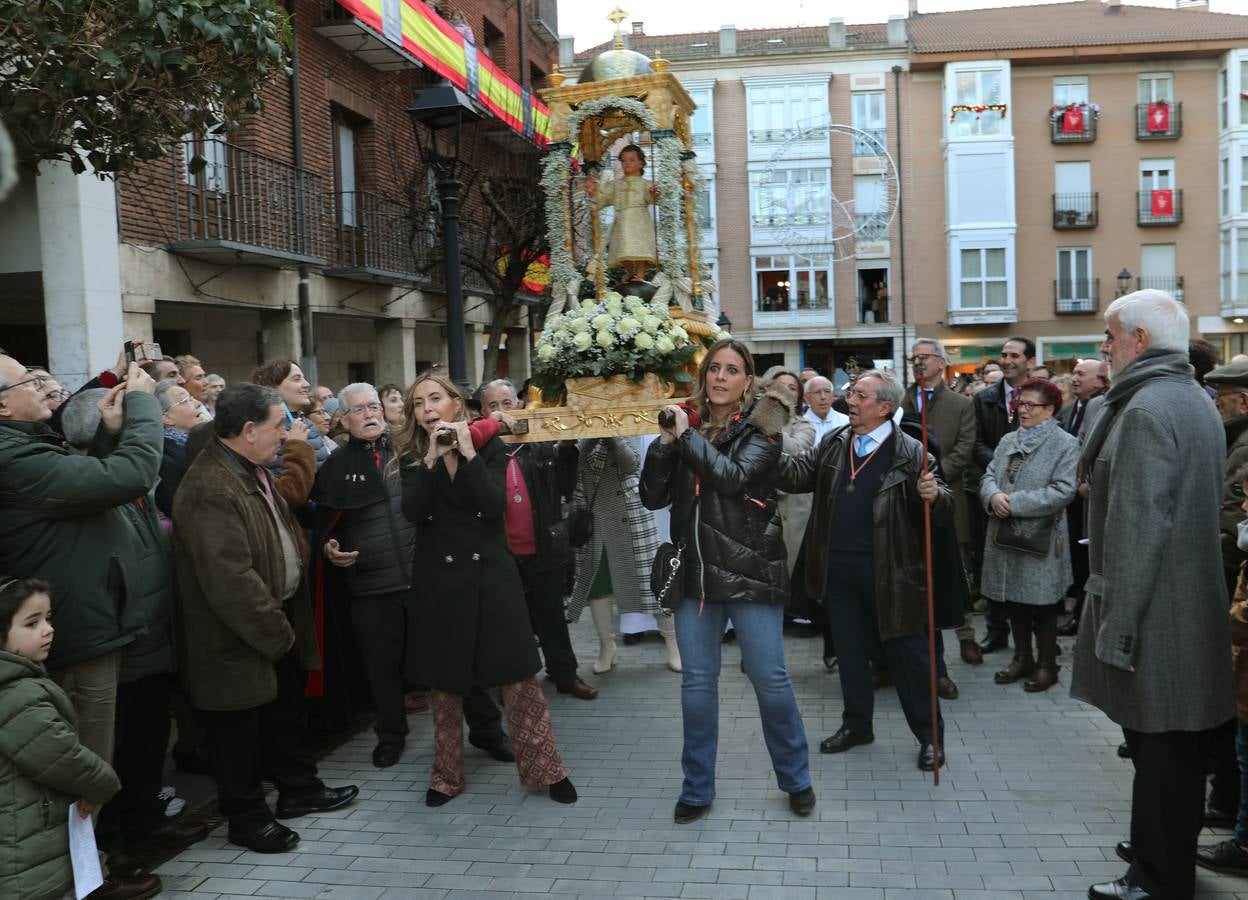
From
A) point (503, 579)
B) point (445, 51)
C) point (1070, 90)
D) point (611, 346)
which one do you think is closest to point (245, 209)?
point (445, 51)

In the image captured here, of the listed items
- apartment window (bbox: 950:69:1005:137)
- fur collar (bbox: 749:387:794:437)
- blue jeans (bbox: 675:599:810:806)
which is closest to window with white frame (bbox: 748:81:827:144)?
apartment window (bbox: 950:69:1005:137)

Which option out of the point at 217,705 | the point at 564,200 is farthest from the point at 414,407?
the point at 564,200

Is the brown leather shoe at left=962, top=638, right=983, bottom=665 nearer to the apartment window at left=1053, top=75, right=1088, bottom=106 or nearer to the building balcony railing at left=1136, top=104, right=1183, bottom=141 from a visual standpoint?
the apartment window at left=1053, top=75, right=1088, bottom=106

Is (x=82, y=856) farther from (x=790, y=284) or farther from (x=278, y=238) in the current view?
(x=790, y=284)

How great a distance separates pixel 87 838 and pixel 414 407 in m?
2.45

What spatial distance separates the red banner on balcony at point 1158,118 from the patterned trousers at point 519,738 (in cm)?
3844

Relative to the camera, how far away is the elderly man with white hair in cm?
380

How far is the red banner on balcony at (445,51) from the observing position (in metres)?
15.6

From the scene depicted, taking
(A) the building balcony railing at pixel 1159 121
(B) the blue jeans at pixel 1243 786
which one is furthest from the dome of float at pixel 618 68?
(A) the building balcony railing at pixel 1159 121

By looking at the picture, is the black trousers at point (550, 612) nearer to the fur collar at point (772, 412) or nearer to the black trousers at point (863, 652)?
the black trousers at point (863, 652)

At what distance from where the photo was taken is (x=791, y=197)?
1480 inches

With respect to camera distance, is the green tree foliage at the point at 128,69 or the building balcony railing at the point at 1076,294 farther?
the building balcony railing at the point at 1076,294

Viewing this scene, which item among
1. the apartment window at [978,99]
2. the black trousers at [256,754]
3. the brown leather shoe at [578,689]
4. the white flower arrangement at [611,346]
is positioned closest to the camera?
the black trousers at [256,754]

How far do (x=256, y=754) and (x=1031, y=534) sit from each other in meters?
4.76
